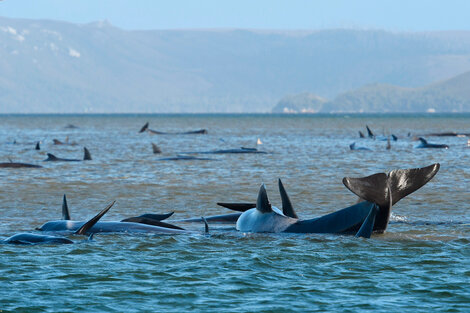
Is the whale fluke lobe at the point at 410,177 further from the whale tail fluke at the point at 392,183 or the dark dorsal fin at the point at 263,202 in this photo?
the dark dorsal fin at the point at 263,202

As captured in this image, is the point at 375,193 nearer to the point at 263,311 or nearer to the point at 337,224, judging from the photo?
the point at 337,224

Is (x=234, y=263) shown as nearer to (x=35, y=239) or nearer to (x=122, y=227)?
(x=122, y=227)

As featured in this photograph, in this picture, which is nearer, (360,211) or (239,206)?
(360,211)

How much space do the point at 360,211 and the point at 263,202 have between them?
1.74m

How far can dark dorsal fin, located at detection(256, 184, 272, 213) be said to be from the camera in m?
15.0

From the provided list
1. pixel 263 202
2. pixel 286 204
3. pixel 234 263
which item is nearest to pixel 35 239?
pixel 234 263

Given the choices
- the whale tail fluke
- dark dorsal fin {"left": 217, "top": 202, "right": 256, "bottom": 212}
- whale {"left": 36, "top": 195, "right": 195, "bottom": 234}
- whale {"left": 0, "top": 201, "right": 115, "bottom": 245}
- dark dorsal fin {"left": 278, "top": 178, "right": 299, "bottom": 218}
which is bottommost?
whale {"left": 0, "top": 201, "right": 115, "bottom": 245}

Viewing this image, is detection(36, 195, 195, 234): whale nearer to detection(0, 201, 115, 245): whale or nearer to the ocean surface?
the ocean surface

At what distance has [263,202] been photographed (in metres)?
15.3

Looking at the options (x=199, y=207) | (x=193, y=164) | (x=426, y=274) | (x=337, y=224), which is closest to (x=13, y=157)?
(x=193, y=164)

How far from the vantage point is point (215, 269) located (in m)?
12.9

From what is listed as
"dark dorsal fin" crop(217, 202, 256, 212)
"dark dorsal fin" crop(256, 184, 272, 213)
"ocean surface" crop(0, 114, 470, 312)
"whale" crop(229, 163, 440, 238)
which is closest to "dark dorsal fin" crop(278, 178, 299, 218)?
"whale" crop(229, 163, 440, 238)

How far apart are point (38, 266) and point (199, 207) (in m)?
8.64

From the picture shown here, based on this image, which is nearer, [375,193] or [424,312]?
[424,312]
